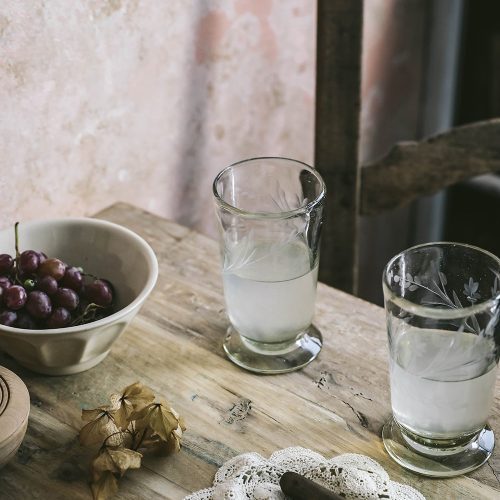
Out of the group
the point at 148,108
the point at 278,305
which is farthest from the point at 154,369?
the point at 148,108

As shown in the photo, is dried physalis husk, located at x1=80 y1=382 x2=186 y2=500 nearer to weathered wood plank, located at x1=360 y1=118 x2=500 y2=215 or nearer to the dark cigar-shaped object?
the dark cigar-shaped object

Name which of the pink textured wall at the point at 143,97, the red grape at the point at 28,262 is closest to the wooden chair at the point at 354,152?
the pink textured wall at the point at 143,97

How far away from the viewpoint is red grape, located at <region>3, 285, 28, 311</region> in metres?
0.88

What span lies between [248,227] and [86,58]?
42 centimetres

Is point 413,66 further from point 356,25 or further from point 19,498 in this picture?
point 19,498

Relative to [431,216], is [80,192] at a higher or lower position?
higher

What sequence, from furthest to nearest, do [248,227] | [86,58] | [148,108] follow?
[148,108]
[86,58]
[248,227]

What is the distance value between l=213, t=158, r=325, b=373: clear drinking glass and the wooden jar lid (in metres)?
0.26

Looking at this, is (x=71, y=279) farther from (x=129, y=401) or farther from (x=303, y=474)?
(x=303, y=474)

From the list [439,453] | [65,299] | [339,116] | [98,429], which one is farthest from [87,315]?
Answer: [339,116]

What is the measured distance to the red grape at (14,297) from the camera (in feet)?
2.88

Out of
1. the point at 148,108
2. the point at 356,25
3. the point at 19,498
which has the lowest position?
the point at 19,498

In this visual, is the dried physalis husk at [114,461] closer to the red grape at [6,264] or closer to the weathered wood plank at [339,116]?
the red grape at [6,264]

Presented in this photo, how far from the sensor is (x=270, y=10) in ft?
4.89
